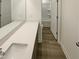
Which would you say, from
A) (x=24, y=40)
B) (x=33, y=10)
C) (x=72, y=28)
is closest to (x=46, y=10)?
(x=33, y=10)

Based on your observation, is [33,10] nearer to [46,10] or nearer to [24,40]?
[24,40]

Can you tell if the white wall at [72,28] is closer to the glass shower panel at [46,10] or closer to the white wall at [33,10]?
the white wall at [33,10]

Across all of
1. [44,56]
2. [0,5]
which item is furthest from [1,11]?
[44,56]

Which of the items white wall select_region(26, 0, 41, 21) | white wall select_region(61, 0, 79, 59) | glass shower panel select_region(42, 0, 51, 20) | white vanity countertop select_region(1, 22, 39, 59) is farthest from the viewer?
glass shower panel select_region(42, 0, 51, 20)

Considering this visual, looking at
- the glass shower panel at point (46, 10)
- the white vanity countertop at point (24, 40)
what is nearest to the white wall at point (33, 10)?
the white vanity countertop at point (24, 40)

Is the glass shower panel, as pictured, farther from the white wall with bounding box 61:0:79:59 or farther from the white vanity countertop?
the white vanity countertop

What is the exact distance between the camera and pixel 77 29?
104 inches

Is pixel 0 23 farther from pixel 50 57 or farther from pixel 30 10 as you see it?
pixel 30 10

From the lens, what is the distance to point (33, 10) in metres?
4.84

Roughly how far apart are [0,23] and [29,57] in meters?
1.13

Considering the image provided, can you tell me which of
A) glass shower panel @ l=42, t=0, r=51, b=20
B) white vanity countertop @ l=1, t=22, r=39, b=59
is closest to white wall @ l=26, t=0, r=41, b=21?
white vanity countertop @ l=1, t=22, r=39, b=59

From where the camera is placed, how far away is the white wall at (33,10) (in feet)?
15.7

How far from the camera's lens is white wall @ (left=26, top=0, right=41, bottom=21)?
4.79m

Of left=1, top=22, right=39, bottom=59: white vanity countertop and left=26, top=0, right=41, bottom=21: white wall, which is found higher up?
left=26, top=0, right=41, bottom=21: white wall
